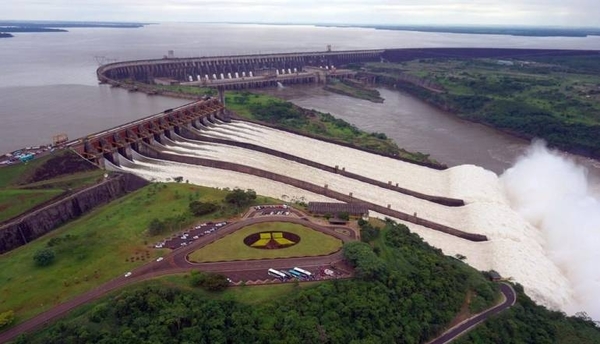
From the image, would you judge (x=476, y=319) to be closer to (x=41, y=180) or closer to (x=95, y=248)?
(x=95, y=248)

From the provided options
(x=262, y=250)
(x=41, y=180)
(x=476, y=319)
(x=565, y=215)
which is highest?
(x=41, y=180)

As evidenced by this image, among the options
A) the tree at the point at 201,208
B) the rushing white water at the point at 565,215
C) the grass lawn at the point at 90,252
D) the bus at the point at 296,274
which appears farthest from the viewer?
the rushing white water at the point at 565,215

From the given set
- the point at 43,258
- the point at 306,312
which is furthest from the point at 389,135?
the point at 43,258

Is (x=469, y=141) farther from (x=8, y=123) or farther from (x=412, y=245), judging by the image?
(x=8, y=123)

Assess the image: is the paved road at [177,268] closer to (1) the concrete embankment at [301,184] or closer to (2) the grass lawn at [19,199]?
(1) the concrete embankment at [301,184]

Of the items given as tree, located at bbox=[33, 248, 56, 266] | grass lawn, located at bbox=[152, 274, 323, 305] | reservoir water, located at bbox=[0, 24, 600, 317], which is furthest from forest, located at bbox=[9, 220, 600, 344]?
tree, located at bbox=[33, 248, 56, 266]

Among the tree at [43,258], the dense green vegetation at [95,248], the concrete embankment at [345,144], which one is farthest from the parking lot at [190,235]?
the concrete embankment at [345,144]
